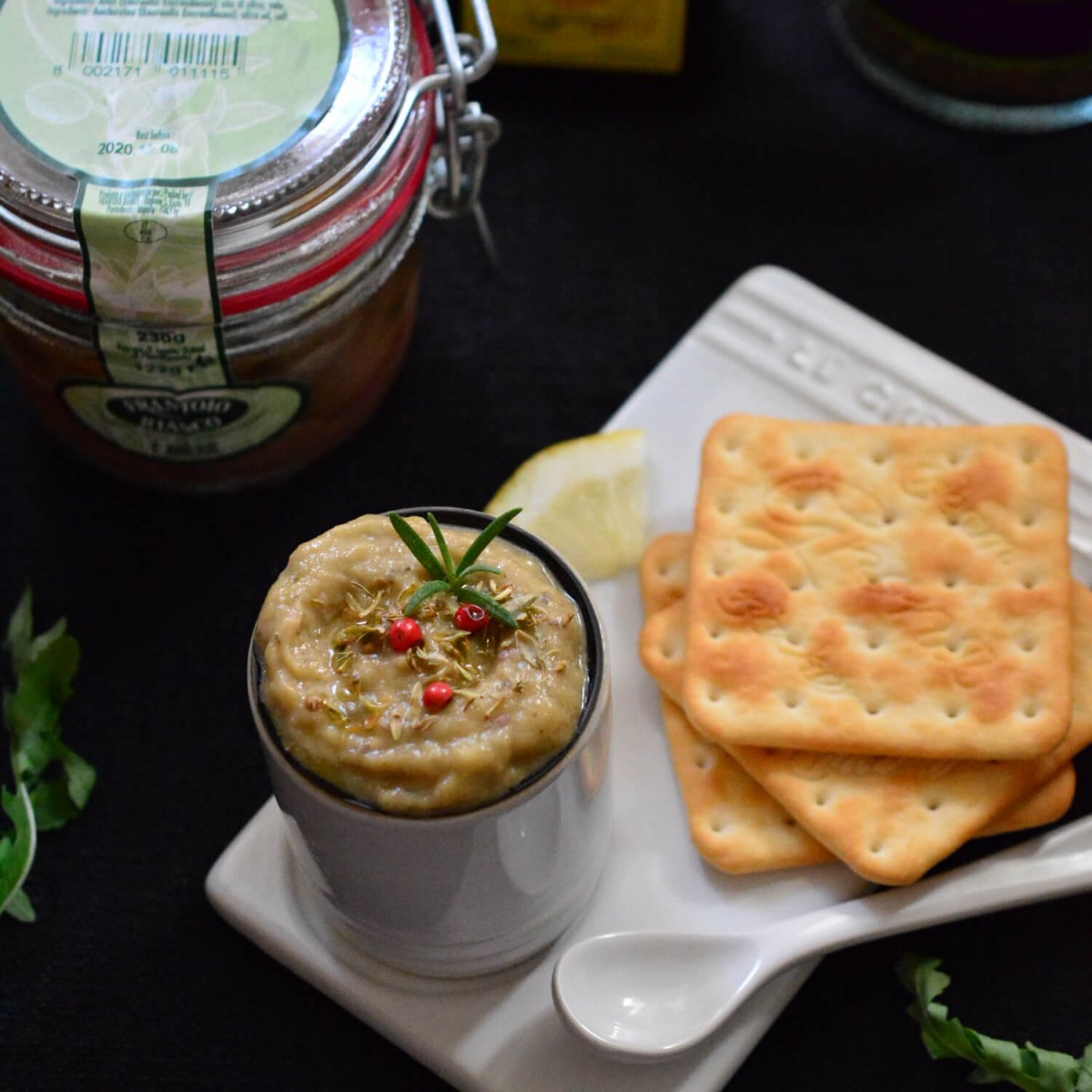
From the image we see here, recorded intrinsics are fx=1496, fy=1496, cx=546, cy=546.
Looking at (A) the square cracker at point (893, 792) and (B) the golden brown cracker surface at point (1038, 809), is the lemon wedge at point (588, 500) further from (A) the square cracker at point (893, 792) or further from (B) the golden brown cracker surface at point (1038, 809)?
(B) the golden brown cracker surface at point (1038, 809)

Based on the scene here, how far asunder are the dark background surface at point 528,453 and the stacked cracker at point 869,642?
133 millimetres

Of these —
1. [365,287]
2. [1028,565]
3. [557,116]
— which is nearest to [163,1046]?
[365,287]

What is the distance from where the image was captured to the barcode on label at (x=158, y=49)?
Answer: 4.31 ft

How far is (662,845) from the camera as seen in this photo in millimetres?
1286

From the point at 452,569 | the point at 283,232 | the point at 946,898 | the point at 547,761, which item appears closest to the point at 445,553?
the point at 452,569

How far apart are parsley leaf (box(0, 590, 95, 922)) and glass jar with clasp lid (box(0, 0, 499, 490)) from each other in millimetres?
219

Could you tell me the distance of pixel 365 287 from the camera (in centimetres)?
137

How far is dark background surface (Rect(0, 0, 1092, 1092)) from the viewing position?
1265 millimetres

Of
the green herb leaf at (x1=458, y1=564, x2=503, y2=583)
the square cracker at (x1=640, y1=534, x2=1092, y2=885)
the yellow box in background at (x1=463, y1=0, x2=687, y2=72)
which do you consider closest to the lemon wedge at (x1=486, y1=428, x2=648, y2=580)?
the square cracker at (x1=640, y1=534, x2=1092, y2=885)

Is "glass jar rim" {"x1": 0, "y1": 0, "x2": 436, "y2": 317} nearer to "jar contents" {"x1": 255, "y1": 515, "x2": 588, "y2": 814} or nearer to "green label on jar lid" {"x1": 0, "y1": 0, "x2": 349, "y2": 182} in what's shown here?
"green label on jar lid" {"x1": 0, "y1": 0, "x2": 349, "y2": 182}

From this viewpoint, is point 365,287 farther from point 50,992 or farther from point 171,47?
point 50,992

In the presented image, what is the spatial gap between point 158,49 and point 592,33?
65 centimetres

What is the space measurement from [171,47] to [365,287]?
0.27 metres

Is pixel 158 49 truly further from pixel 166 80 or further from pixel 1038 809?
pixel 1038 809
